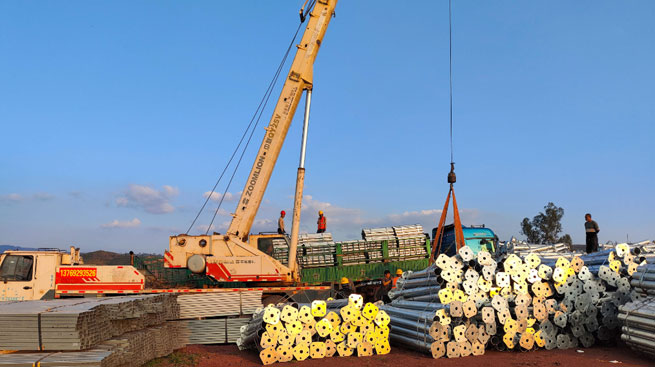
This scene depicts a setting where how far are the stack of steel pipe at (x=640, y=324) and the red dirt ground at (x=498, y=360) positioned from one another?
0.33 meters

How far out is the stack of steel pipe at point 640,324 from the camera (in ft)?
27.1

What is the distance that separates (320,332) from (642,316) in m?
5.97

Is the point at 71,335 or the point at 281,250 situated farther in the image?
the point at 281,250

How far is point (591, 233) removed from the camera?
16.4 m

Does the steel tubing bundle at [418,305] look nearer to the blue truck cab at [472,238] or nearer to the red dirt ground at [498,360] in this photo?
the red dirt ground at [498,360]

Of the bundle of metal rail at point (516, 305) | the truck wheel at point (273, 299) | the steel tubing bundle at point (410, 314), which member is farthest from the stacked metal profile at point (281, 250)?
the bundle of metal rail at point (516, 305)

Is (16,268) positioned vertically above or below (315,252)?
below

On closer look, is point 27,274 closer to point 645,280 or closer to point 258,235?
point 258,235

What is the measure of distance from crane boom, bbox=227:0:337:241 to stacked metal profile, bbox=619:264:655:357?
10.3 m

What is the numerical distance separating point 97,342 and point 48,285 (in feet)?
27.7

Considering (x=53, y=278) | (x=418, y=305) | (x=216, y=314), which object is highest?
(x=53, y=278)

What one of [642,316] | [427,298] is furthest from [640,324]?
[427,298]

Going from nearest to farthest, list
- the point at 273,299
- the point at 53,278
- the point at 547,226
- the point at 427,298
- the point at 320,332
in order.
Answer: the point at 320,332 → the point at 427,298 → the point at 53,278 → the point at 273,299 → the point at 547,226

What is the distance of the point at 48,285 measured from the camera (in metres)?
14.0
